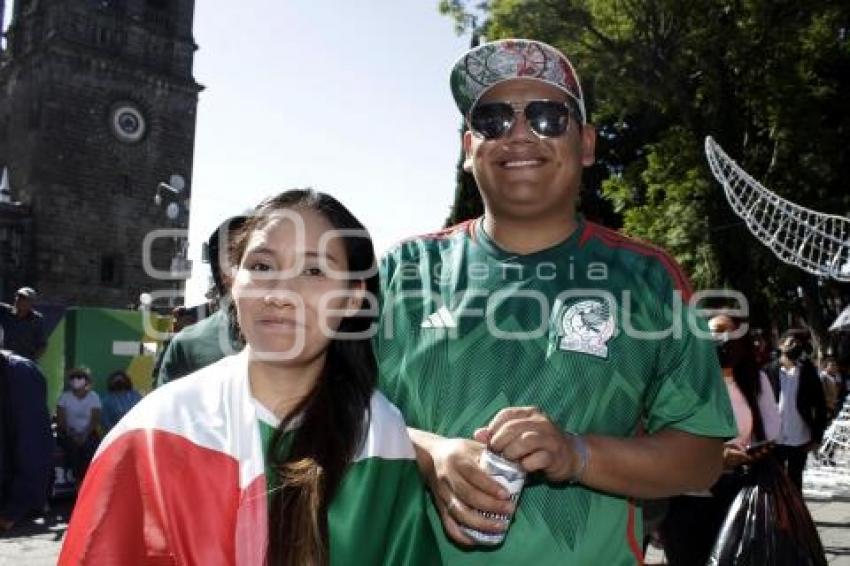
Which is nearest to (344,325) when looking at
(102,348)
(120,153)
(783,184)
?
(102,348)

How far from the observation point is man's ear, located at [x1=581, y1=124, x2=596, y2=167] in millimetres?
2391

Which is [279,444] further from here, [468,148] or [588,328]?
[468,148]

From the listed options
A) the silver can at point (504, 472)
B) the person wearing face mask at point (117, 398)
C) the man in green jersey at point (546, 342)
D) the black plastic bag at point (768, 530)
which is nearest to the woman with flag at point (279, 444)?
the man in green jersey at point (546, 342)

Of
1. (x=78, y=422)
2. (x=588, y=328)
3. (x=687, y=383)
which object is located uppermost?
(x=588, y=328)

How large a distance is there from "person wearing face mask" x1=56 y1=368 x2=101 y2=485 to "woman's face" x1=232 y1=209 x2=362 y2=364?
1006cm

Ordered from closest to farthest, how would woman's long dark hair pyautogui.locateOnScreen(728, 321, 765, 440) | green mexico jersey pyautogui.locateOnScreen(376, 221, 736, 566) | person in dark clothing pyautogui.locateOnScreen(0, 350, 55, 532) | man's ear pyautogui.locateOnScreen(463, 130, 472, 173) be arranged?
green mexico jersey pyautogui.locateOnScreen(376, 221, 736, 566) → man's ear pyautogui.locateOnScreen(463, 130, 472, 173) → person in dark clothing pyautogui.locateOnScreen(0, 350, 55, 532) → woman's long dark hair pyautogui.locateOnScreen(728, 321, 765, 440)

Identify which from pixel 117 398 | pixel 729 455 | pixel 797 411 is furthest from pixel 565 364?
pixel 117 398

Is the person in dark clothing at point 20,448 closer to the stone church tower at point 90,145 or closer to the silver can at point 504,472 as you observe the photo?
the silver can at point 504,472

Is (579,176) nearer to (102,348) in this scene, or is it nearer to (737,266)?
(102,348)

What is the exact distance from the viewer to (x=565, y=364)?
6.96ft

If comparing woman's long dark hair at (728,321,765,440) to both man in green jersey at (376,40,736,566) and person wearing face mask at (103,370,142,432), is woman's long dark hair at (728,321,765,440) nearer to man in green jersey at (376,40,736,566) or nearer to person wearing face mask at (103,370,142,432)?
Result: man in green jersey at (376,40,736,566)

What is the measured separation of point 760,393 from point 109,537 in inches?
212

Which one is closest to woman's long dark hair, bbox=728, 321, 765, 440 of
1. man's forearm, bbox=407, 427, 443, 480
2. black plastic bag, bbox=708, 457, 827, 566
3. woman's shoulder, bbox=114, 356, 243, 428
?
black plastic bag, bbox=708, 457, 827, 566

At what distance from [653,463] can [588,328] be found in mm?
326
